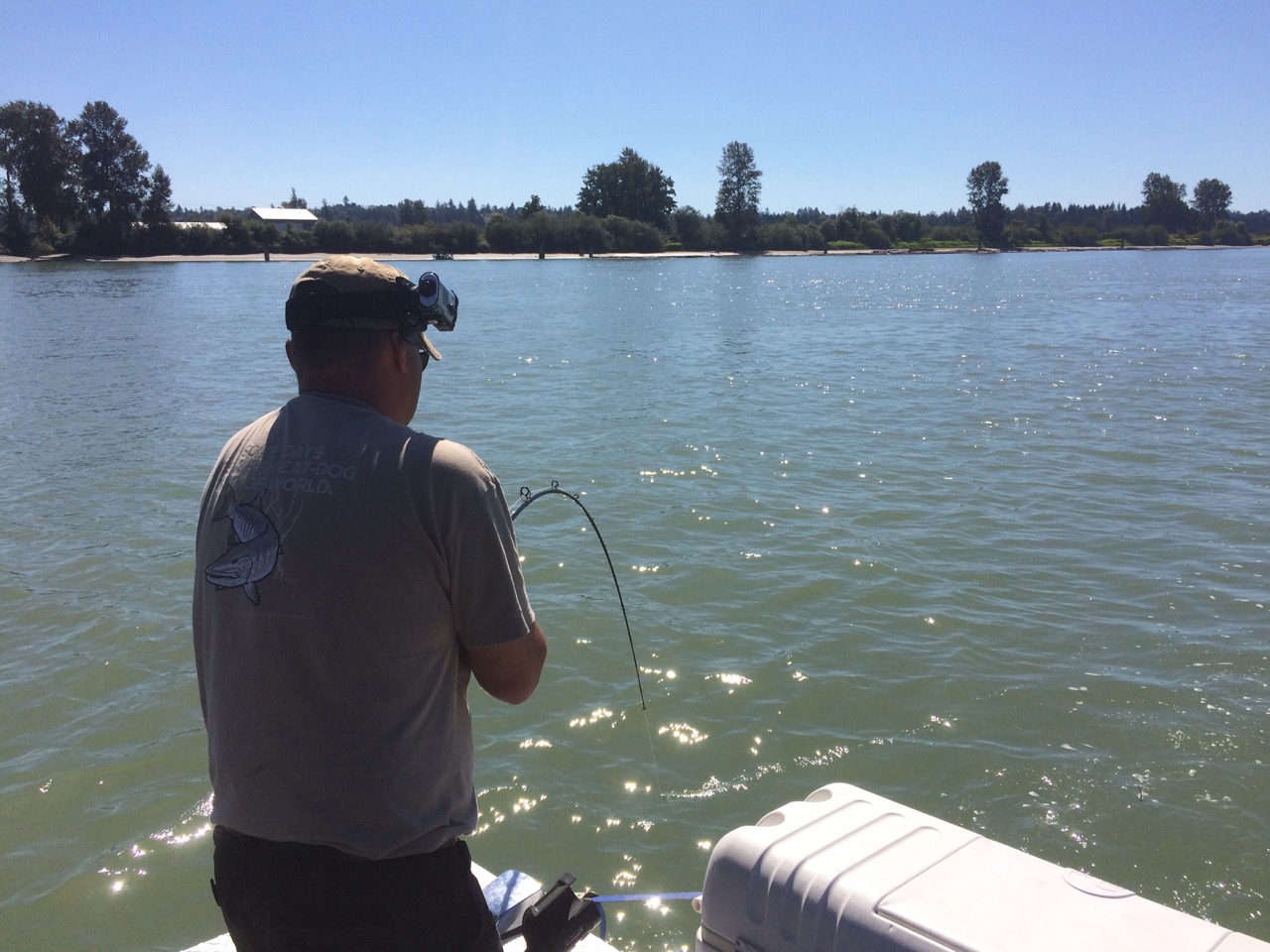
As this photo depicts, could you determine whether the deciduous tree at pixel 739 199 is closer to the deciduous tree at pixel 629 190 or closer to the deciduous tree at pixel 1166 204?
the deciduous tree at pixel 629 190

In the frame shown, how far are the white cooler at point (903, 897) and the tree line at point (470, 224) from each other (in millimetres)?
108405

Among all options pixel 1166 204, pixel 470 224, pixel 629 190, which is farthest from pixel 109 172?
pixel 1166 204

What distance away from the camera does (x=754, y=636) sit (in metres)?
7.50

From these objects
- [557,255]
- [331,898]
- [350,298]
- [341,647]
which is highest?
[557,255]

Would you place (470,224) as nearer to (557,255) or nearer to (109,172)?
(557,255)

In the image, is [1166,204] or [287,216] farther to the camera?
[1166,204]

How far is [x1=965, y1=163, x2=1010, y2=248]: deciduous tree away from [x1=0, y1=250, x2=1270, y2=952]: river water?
163862 mm

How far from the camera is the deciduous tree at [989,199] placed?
16750cm

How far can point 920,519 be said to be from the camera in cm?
1025

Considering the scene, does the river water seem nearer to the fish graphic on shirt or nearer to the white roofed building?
the fish graphic on shirt

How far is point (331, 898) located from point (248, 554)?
785 millimetres

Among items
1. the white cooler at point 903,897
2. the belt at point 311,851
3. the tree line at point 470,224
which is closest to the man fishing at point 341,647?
the belt at point 311,851

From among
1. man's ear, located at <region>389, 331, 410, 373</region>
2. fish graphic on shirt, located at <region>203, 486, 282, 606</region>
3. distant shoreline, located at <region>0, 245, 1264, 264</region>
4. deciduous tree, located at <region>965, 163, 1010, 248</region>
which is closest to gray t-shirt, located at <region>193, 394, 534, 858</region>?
fish graphic on shirt, located at <region>203, 486, 282, 606</region>

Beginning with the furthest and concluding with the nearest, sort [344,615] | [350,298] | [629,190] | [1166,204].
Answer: [1166,204]
[629,190]
[350,298]
[344,615]
